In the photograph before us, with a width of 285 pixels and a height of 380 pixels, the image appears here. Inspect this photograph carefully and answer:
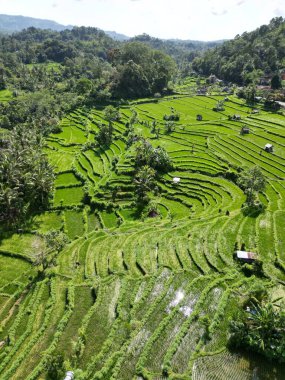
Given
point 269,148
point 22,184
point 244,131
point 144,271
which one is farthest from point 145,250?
point 244,131

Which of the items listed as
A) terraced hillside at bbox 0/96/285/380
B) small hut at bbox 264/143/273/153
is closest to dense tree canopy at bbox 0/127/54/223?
terraced hillside at bbox 0/96/285/380

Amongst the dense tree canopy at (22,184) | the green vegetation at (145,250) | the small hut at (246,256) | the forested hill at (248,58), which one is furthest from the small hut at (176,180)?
the forested hill at (248,58)

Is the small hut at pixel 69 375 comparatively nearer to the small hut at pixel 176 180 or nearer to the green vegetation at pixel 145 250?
the green vegetation at pixel 145 250

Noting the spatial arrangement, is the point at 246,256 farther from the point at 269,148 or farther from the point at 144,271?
the point at 269,148

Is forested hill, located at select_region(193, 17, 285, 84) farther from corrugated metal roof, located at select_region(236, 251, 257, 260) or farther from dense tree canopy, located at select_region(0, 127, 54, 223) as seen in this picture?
corrugated metal roof, located at select_region(236, 251, 257, 260)

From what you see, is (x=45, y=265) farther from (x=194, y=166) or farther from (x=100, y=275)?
(x=194, y=166)
